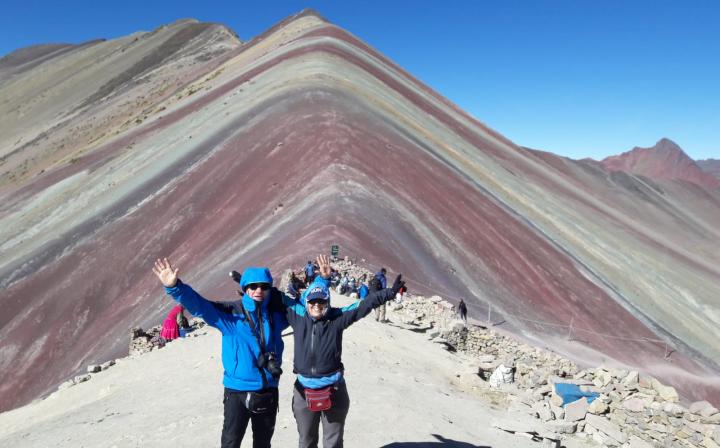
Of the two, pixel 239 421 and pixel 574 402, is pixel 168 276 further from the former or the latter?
pixel 574 402

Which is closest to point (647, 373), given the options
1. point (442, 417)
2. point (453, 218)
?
point (453, 218)

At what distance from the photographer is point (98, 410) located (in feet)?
26.7

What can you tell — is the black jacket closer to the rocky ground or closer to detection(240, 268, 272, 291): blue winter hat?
detection(240, 268, 272, 291): blue winter hat

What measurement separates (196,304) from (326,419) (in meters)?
1.55

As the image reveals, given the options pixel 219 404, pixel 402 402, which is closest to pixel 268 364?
pixel 219 404

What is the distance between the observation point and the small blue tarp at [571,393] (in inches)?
421

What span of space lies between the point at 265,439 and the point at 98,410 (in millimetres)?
4601

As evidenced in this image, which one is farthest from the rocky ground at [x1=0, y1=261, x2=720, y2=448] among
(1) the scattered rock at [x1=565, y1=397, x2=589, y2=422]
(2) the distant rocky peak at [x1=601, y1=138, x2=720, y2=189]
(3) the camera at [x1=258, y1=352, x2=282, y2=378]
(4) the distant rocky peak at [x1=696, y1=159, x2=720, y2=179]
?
(4) the distant rocky peak at [x1=696, y1=159, x2=720, y2=179]

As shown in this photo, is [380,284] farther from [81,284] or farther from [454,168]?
[454,168]

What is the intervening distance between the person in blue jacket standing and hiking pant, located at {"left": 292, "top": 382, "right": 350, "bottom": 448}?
0.34 metres

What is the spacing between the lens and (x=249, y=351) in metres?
4.54

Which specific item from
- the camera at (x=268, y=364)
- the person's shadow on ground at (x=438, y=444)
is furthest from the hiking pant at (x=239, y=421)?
the person's shadow on ground at (x=438, y=444)

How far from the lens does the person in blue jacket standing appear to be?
177 inches

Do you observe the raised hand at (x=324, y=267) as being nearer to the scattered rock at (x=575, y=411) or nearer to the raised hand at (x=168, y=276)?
the raised hand at (x=168, y=276)
